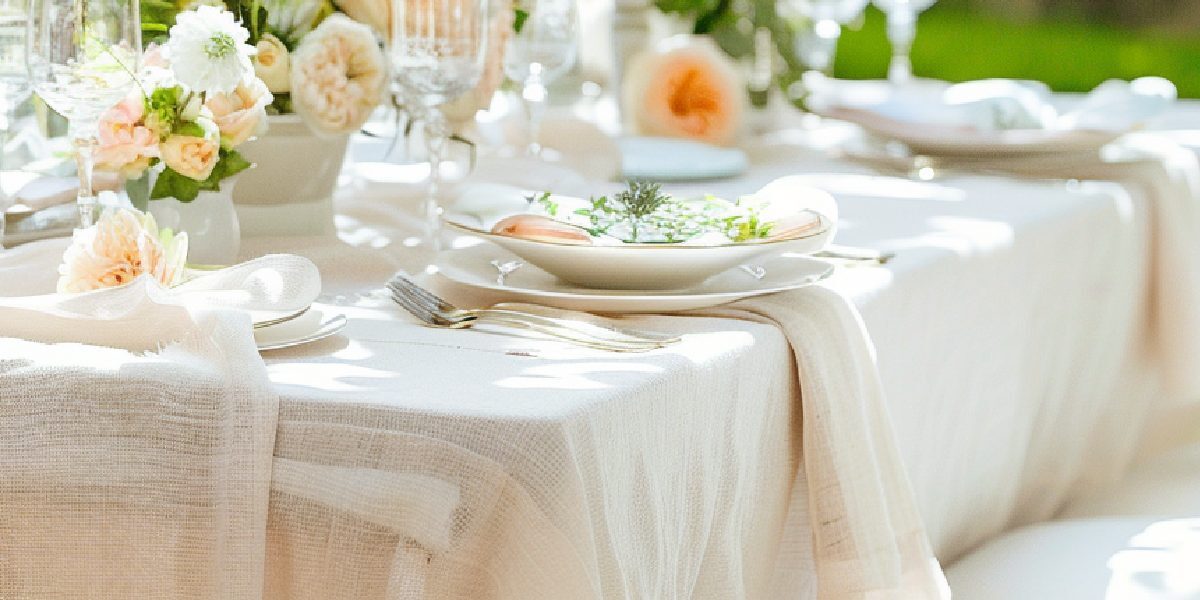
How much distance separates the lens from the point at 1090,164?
83.0 inches

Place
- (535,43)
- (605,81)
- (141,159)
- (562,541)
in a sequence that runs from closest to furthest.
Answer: (562,541) < (141,159) < (535,43) < (605,81)

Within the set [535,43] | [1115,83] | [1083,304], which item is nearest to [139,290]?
[535,43]

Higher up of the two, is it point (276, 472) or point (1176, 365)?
point (276, 472)

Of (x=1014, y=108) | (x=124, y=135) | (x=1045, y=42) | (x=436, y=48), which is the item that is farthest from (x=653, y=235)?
(x=1045, y=42)

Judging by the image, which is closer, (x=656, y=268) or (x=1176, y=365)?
(x=656, y=268)

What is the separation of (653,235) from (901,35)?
1651 millimetres

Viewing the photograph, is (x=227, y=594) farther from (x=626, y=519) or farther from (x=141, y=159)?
(x=141, y=159)

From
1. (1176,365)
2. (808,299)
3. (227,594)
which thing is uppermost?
(808,299)

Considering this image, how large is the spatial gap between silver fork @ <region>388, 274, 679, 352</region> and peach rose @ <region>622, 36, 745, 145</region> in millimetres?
1173

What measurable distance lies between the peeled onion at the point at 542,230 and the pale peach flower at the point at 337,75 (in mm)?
275

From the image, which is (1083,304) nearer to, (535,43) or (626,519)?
(535,43)

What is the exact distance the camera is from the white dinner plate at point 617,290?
1.17 meters

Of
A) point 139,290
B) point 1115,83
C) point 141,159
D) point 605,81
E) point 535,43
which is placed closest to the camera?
point 139,290

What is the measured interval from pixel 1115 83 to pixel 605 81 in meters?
1.06
